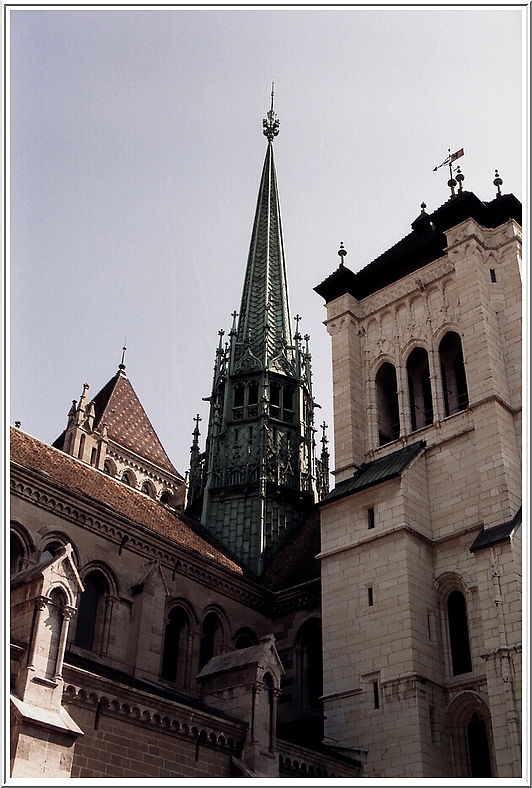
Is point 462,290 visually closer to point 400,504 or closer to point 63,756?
point 400,504

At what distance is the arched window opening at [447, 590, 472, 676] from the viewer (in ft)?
77.1

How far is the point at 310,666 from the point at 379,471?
19.6 feet

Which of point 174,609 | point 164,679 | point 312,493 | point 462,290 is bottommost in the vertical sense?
point 164,679

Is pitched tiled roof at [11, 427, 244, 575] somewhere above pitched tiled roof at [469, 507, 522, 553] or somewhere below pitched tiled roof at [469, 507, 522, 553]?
above

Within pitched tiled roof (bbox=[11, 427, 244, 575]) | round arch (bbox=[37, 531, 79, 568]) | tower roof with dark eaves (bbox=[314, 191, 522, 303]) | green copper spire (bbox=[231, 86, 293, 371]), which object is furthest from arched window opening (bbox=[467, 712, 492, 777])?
green copper spire (bbox=[231, 86, 293, 371])

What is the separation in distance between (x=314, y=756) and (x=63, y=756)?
7.40 meters

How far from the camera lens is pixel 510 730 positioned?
20281 millimetres

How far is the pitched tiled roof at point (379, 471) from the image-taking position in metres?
26.2

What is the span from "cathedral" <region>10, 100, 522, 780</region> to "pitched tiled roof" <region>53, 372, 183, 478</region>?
8.34 meters

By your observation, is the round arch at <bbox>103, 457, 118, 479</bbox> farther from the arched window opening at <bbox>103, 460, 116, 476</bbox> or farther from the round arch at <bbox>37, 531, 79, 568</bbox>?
the round arch at <bbox>37, 531, 79, 568</bbox>

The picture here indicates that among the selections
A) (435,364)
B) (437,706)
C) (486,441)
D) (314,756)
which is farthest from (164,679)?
(435,364)

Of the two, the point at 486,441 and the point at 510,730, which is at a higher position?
the point at 486,441

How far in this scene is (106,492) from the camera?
1033 inches

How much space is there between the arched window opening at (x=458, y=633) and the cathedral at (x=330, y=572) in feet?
0.18
